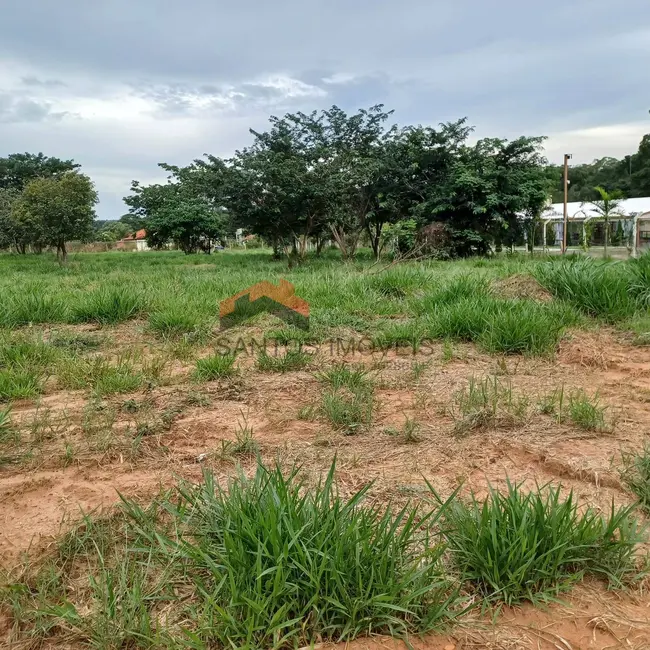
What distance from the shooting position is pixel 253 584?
1.38 meters

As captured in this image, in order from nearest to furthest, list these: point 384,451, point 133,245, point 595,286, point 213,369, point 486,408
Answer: point 384,451
point 486,408
point 213,369
point 595,286
point 133,245

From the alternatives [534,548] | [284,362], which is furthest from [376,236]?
[534,548]

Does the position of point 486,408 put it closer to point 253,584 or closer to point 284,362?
point 284,362

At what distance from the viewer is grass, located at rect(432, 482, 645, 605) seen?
146 centimetres

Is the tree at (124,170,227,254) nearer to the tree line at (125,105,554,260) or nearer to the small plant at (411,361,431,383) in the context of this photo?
the tree line at (125,105,554,260)

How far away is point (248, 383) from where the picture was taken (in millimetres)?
3484

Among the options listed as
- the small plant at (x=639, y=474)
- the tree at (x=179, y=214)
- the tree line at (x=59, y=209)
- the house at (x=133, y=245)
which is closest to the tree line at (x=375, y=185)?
the tree line at (x=59, y=209)

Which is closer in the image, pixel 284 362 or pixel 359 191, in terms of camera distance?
pixel 284 362

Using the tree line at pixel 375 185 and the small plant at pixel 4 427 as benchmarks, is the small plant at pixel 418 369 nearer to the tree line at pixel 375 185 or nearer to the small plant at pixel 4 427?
the small plant at pixel 4 427

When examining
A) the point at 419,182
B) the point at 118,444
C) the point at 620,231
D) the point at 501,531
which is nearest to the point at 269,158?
the point at 419,182

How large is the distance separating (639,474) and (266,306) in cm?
444

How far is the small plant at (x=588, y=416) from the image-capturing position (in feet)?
8.46

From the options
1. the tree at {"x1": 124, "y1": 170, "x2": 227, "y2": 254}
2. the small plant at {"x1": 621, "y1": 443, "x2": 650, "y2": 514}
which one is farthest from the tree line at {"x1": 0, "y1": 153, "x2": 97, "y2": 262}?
the small plant at {"x1": 621, "y1": 443, "x2": 650, "y2": 514}

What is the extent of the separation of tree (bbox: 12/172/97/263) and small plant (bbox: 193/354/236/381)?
13575 mm
